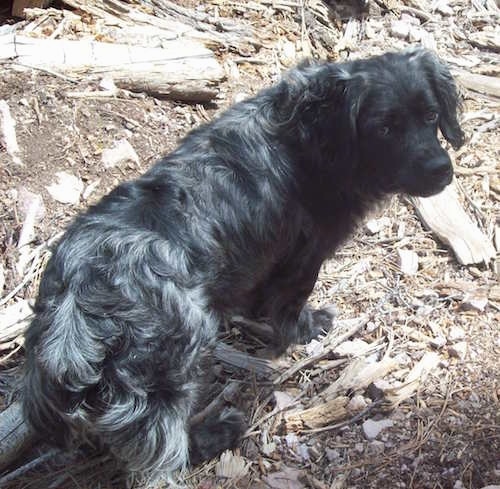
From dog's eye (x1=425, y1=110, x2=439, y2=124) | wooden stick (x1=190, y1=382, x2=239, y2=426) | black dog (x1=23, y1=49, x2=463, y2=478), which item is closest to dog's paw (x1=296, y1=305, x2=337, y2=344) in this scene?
black dog (x1=23, y1=49, x2=463, y2=478)

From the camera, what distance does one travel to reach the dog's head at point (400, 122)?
3498mm

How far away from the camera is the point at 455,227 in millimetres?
4891

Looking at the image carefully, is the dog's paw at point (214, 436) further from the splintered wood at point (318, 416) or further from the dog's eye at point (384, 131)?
the dog's eye at point (384, 131)

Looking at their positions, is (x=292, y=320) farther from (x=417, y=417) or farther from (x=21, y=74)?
(x=21, y=74)

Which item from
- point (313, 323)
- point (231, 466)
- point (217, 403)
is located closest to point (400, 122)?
point (313, 323)

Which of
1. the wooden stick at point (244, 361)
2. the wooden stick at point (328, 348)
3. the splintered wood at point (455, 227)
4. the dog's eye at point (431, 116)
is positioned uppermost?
the dog's eye at point (431, 116)

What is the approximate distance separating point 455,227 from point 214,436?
85.1 inches

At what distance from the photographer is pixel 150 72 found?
5344 millimetres

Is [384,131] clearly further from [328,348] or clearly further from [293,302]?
[328,348]

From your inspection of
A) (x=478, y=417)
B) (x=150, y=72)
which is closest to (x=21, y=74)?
(x=150, y=72)

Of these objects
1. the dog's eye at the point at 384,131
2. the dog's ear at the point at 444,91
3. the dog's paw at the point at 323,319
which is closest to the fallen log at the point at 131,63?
the dog's paw at the point at 323,319

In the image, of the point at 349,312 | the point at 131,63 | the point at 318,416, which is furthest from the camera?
the point at 131,63

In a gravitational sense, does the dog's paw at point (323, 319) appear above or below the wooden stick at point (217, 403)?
above

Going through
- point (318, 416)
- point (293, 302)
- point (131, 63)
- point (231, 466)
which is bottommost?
point (231, 466)
